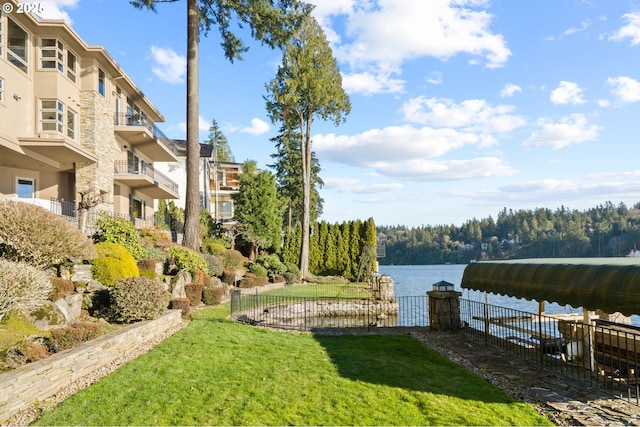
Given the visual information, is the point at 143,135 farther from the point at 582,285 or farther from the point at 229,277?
the point at 582,285

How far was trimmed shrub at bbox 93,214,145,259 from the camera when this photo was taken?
1914cm

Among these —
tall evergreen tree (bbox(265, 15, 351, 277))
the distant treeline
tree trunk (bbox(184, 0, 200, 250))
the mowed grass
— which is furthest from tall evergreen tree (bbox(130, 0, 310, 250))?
the distant treeline

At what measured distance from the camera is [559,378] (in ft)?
29.5

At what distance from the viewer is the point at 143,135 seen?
29.0 m

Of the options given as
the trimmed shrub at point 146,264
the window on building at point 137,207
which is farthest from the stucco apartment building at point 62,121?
the trimmed shrub at point 146,264

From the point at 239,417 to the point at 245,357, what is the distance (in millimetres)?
3571

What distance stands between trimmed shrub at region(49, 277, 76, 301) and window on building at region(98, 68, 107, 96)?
663 inches

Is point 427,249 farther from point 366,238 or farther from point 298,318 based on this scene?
point 298,318

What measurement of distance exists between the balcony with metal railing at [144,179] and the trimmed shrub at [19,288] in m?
18.3

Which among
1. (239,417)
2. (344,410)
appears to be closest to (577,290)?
(344,410)

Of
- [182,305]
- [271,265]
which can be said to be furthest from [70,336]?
[271,265]

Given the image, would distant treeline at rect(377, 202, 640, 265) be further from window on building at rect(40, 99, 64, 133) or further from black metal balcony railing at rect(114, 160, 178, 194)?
window on building at rect(40, 99, 64, 133)

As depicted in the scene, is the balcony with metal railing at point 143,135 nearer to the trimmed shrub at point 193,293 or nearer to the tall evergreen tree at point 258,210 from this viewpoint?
the tall evergreen tree at point 258,210

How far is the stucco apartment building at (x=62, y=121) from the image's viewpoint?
19.9m
